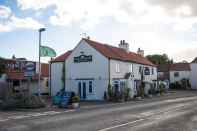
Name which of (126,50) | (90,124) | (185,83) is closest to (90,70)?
(126,50)

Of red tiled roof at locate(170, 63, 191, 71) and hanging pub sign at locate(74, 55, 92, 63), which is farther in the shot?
red tiled roof at locate(170, 63, 191, 71)

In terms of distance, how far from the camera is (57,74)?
51.1m

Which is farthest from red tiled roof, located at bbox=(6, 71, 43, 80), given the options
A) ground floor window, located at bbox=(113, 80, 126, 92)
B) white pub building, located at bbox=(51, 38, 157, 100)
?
ground floor window, located at bbox=(113, 80, 126, 92)

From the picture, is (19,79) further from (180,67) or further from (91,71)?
(180,67)

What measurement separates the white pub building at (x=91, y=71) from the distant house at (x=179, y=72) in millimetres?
40967

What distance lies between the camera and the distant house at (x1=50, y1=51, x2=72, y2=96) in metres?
50.4

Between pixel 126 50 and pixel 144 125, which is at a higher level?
pixel 126 50

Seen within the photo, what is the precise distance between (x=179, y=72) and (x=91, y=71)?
49.4 meters

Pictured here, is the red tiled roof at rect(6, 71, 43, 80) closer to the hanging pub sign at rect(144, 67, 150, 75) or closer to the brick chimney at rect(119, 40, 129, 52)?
the brick chimney at rect(119, 40, 129, 52)

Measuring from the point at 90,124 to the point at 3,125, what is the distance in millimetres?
4579

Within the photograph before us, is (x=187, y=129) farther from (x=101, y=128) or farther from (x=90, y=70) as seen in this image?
(x=90, y=70)

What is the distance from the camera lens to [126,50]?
59469 millimetres

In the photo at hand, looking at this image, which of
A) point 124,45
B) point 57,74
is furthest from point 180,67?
point 57,74

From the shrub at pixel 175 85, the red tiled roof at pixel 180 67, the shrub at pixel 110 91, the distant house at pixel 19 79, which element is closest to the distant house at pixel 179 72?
the red tiled roof at pixel 180 67
